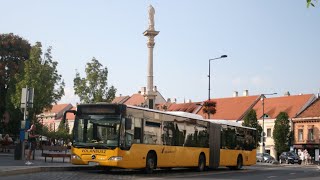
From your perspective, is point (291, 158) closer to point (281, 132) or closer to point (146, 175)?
point (281, 132)

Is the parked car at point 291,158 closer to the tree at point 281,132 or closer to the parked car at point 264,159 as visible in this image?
the parked car at point 264,159

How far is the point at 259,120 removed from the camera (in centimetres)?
8525

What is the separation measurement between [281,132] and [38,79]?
42.1m

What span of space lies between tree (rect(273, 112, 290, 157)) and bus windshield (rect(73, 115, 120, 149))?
2378 inches

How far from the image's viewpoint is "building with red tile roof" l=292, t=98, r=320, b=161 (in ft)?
249

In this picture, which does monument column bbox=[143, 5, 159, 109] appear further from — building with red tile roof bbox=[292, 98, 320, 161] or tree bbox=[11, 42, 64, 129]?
building with red tile roof bbox=[292, 98, 320, 161]

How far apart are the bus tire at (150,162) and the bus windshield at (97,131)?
Answer: 2.49m

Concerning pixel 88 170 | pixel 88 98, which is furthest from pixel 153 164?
pixel 88 98

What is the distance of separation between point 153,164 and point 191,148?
375 cm

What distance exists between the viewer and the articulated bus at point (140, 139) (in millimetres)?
21109

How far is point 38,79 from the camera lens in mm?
50062

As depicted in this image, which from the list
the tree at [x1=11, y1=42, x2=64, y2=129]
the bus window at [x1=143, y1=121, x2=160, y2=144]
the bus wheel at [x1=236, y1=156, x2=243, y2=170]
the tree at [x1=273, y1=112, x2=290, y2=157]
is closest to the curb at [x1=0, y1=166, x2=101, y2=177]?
the bus window at [x1=143, y1=121, x2=160, y2=144]

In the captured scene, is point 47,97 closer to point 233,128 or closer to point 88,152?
point 233,128

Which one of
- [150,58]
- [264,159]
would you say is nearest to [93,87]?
[150,58]
